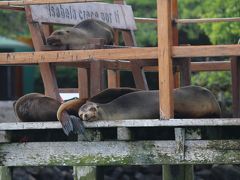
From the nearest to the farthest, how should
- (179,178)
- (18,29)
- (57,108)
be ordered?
(57,108) < (179,178) < (18,29)

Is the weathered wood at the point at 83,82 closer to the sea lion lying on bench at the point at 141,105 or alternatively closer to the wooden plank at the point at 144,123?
the sea lion lying on bench at the point at 141,105

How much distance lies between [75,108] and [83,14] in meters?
2.67

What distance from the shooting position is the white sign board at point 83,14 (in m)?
11.5

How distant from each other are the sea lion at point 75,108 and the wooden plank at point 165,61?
0.75 metres

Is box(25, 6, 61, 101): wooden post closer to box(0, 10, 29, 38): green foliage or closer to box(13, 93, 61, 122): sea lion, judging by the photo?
box(13, 93, 61, 122): sea lion

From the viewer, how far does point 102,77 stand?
1062 cm

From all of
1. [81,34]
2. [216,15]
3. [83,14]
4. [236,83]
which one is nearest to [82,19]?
[83,14]

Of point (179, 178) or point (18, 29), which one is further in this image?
point (18, 29)

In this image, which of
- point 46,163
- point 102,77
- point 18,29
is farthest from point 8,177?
point 18,29

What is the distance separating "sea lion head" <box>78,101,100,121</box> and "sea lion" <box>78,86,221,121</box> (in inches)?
0.5

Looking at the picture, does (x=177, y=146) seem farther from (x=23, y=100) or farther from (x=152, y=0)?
(x=152, y=0)

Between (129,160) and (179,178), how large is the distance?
1.37 m

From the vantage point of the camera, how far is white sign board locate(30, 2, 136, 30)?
11.5 metres

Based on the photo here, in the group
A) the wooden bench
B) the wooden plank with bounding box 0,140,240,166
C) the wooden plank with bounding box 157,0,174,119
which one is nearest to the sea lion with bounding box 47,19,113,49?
the wooden bench
